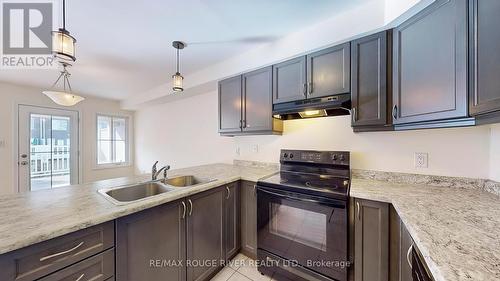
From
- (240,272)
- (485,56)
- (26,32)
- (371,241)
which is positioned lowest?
(240,272)

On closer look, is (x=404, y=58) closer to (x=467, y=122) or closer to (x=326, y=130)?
(x=467, y=122)

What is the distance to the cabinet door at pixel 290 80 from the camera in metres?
1.89

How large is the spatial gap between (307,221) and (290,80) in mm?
1358

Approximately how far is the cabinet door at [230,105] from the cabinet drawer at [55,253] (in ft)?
5.51

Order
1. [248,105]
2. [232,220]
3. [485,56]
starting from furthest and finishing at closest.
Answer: [248,105]
[232,220]
[485,56]

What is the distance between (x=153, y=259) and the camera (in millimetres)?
1226

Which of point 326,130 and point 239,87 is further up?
point 239,87

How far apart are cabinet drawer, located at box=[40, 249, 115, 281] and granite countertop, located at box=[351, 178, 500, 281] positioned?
1.39 meters

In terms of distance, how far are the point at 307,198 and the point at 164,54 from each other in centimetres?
233

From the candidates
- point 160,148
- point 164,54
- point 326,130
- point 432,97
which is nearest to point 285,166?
point 326,130

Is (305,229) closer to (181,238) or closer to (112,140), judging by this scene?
(181,238)

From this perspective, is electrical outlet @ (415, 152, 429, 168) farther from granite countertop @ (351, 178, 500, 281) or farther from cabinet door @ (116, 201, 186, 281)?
cabinet door @ (116, 201, 186, 281)

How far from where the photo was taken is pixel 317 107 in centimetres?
A: 175

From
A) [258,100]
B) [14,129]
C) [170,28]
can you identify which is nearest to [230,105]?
[258,100]
